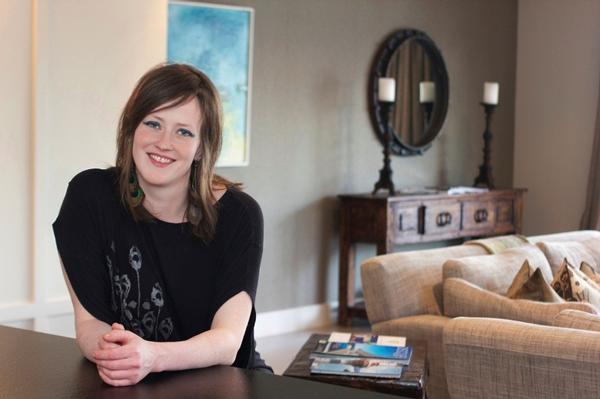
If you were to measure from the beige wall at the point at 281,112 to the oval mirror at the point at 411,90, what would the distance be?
0.26ft

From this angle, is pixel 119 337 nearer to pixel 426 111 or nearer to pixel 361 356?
pixel 361 356

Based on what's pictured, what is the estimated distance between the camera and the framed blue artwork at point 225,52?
17.3ft

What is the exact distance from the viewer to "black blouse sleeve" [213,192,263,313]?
6.59 feet

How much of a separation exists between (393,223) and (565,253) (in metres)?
1.51

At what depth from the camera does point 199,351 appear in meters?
1.78

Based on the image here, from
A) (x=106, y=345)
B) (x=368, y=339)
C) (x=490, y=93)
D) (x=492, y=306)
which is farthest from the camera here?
(x=490, y=93)

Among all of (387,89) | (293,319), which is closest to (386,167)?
(387,89)

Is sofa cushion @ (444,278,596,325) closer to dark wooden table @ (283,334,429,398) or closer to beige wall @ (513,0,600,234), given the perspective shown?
dark wooden table @ (283,334,429,398)

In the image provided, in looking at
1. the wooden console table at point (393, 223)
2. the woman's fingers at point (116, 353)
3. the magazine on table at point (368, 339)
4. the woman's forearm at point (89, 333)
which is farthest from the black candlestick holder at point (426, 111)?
the woman's fingers at point (116, 353)

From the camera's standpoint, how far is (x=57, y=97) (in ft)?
12.1

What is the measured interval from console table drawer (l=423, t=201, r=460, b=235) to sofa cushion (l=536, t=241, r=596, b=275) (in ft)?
4.70

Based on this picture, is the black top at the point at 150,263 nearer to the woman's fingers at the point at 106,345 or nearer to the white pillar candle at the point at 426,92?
the woman's fingers at the point at 106,345

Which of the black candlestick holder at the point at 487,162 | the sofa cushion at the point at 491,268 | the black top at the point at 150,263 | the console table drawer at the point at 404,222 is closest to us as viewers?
the black top at the point at 150,263

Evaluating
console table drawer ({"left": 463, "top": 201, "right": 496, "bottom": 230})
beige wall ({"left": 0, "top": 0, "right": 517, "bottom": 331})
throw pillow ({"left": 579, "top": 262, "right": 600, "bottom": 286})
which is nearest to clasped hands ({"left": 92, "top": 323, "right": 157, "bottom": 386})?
beige wall ({"left": 0, "top": 0, "right": 517, "bottom": 331})
